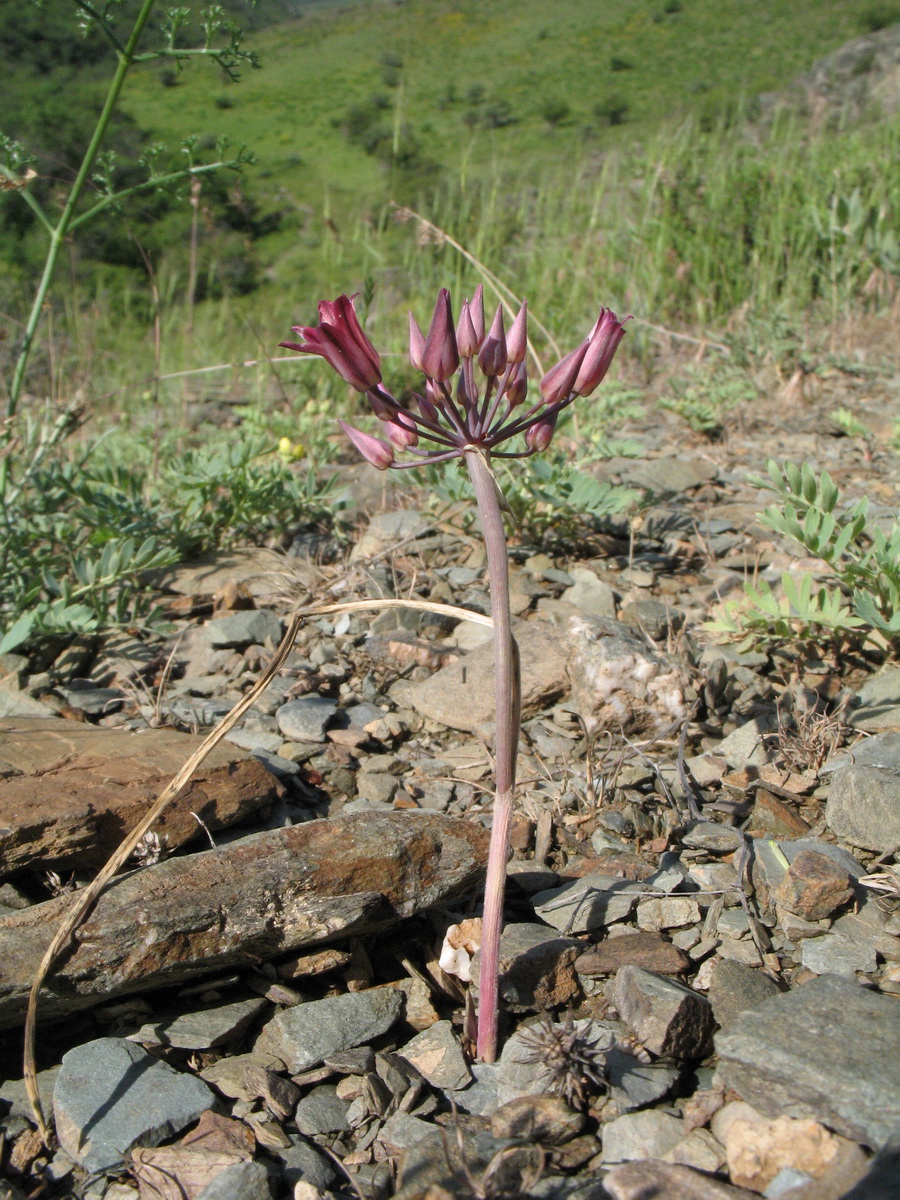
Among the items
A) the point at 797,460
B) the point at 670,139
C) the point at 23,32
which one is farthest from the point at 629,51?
the point at 797,460

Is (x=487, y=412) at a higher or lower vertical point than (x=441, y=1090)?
higher

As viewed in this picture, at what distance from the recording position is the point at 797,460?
14.0ft

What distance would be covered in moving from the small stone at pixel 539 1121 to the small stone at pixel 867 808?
90 centimetres

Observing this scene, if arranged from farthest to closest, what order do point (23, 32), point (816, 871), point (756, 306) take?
point (23, 32) → point (756, 306) → point (816, 871)

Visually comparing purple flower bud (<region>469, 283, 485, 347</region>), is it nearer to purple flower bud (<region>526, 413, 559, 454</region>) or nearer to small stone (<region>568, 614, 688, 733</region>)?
purple flower bud (<region>526, 413, 559, 454</region>)

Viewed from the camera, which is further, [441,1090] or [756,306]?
[756,306]

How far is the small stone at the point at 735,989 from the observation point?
5.03ft

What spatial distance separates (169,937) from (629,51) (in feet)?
268

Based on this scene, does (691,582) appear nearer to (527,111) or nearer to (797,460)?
(797,460)

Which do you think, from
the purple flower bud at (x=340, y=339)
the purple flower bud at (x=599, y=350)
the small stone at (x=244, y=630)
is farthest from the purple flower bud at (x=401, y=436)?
the small stone at (x=244, y=630)

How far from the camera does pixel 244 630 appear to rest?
2961 millimetres

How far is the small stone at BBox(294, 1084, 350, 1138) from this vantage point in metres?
1.47

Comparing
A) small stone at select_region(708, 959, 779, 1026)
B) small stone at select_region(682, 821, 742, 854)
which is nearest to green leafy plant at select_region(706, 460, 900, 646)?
small stone at select_region(682, 821, 742, 854)

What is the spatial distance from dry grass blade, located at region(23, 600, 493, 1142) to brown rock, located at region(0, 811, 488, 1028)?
70 mm
